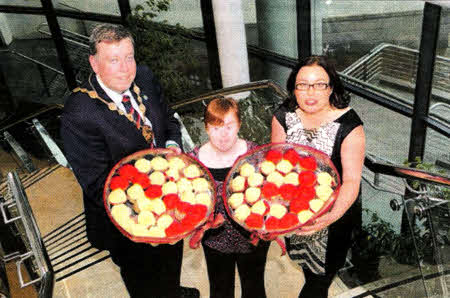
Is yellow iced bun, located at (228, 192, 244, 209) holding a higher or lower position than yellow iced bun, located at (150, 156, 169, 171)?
lower

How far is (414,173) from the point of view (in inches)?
100

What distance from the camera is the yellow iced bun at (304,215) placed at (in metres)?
2.00

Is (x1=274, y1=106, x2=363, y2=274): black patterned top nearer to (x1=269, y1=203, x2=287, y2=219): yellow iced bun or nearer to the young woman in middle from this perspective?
the young woman in middle

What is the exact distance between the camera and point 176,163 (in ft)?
7.65

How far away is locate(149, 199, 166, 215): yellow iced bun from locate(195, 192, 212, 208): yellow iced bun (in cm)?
16

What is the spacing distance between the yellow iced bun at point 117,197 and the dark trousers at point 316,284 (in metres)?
1.17

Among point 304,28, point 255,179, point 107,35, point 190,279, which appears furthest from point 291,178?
point 304,28

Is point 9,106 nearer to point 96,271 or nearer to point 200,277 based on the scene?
point 96,271

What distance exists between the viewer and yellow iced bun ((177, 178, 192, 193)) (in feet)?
7.20

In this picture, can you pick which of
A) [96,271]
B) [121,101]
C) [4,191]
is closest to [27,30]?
[4,191]

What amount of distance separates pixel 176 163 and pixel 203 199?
0.98 ft

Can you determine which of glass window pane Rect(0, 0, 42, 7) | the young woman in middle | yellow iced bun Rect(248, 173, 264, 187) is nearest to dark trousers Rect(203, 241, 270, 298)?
the young woman in middle

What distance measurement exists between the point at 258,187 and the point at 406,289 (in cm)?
152

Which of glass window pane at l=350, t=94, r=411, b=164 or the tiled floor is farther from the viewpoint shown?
glass window pane at l=350, t=94, r=411, b=164
